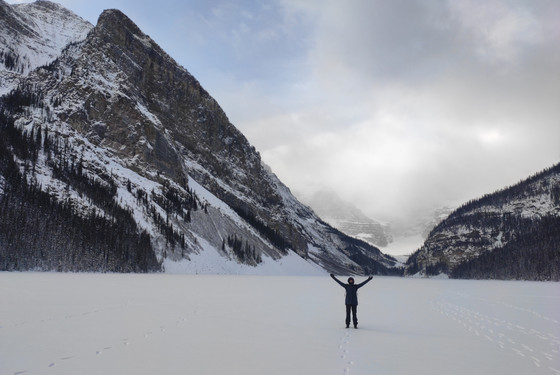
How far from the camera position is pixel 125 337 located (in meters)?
15.7

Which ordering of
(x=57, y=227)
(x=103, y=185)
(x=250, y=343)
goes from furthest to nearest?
(x=103, y=185), (x=57, y=227), (x=250, y=343)

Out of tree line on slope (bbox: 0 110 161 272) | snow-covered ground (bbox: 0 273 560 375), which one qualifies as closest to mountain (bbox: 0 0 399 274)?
tree line on slope (bbox: 0 110 161 272)

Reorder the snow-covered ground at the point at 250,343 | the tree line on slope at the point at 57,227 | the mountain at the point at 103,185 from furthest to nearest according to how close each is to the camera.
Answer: the mountain at the point at 103,185, the tree line on slope at the point at 57,227, the snow-covered ground at the point at 250,343

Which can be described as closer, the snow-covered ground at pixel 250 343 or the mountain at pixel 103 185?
the snow-covered ground at pixel 250 343

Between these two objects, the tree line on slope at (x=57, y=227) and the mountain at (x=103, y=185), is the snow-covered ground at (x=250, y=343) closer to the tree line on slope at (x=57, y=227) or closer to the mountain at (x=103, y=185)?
the tree line on slope at (x=57, y=227)

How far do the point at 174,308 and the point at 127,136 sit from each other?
142 m

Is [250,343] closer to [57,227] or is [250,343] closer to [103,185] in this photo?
[57,227]

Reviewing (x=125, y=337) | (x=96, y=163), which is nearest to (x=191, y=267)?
(x=96, y=163)

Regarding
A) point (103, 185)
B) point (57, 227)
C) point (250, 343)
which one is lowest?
point (250, 343)

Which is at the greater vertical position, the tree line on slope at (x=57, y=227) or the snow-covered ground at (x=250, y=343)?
the tree line on slope at (x=57, y=227)

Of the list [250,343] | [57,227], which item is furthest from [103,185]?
[250,343]

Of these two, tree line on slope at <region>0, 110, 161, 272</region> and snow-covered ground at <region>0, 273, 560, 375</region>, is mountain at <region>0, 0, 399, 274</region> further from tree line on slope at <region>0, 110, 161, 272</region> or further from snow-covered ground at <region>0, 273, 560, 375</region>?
snow-covered ground at <region>0, 273, 560, 375</region>

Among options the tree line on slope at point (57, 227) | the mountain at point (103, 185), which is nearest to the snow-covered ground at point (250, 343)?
the tree line on slope at point (57, 227)

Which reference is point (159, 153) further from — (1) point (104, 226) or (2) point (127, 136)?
(1) point (104, 226)
